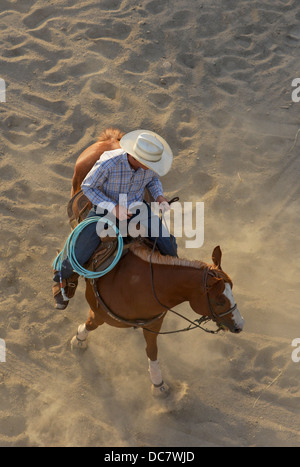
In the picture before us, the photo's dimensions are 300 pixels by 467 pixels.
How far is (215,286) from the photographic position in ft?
11.1

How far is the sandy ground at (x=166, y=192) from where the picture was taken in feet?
14.7

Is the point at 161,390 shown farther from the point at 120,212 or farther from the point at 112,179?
the point at 112,179

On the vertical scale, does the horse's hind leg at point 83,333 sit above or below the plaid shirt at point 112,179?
below

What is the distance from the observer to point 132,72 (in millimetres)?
6898

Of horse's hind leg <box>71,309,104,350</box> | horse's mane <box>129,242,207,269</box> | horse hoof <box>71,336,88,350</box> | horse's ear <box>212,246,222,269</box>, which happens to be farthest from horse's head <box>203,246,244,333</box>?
horse hoof <box>71,336,88,350</box>

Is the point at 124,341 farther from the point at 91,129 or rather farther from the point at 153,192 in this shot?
the point at 91,129

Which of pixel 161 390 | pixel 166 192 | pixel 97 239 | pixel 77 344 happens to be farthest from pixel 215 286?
pixel 166 192

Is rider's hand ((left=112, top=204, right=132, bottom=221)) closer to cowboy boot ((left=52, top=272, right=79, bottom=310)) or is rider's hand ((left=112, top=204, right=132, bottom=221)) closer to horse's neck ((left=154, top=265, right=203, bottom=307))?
horse's neck ((left=154, top=265, right=203, bottom=307))

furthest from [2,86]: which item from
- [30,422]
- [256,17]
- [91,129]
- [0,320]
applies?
[30,422]

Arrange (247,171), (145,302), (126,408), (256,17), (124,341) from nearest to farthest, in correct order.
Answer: (145,302), (126,408), (124,341), (247,171), (256,17)

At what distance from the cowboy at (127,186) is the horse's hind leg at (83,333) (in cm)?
62

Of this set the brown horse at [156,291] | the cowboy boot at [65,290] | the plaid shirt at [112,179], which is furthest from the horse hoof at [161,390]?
the plaid shirt at [112,179]

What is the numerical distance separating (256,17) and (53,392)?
6561 millimetres

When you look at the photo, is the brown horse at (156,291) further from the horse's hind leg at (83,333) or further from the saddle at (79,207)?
the saddle at (79,207)
